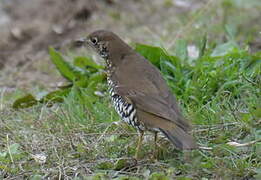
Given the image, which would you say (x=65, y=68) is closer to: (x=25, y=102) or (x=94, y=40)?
(x=25, y=102)

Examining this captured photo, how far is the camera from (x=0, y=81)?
8.24 metres

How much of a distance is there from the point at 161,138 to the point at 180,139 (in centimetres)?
87

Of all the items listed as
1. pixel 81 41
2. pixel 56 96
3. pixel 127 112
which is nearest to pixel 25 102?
pixel 56 96

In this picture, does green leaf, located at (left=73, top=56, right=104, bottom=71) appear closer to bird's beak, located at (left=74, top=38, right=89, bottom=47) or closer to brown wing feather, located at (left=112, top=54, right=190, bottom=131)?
bird's beak, located at (left=74, top=38, right=89, bottom=47)

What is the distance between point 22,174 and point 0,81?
3.14 metres

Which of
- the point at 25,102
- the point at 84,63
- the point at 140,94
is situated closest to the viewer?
the point at 140,94

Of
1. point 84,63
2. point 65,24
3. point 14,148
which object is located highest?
point 65,24

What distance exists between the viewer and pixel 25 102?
23.0ft

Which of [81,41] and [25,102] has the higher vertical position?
[81,41]

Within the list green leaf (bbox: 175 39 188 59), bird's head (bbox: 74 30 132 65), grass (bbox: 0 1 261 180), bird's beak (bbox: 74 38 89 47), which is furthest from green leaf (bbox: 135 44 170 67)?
bird's head (bbox: 74 30 132 65)

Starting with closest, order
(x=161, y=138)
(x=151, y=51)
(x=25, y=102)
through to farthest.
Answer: (x=161, y=138) → (x=151, y=51) → (x=25, y=102)

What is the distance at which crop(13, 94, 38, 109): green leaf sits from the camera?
6957 millimetres

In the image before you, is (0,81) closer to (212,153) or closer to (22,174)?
(22,174)

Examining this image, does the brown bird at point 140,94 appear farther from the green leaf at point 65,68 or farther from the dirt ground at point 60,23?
the dirt ground at point 60,23
